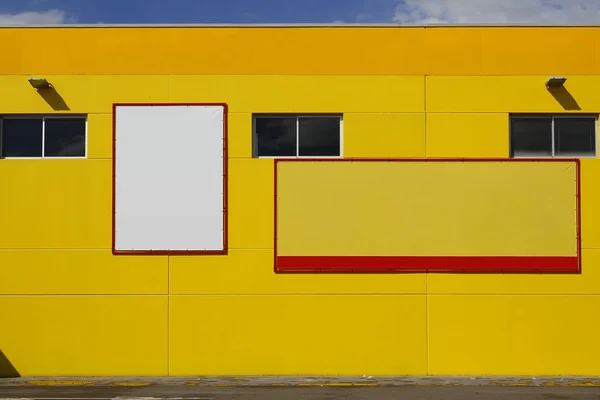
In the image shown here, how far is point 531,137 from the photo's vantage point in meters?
14.9

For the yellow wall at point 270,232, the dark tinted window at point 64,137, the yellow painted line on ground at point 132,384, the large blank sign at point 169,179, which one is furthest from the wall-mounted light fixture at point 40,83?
the yellow painted line on ground at point 132,384

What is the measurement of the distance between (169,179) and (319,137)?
3185 millimetres

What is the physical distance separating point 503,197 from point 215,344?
6.53m

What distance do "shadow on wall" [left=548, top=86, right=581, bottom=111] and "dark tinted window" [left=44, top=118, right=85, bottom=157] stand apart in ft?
31.9

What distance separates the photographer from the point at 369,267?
14.5 metres

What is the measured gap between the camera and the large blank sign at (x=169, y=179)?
48.0 feet

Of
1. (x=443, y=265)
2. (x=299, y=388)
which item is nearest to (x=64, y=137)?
(x=299, y=388)

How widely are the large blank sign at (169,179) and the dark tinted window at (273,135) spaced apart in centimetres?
74

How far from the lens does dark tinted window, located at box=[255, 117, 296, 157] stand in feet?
48.9

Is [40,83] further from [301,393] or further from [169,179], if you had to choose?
[301,393]

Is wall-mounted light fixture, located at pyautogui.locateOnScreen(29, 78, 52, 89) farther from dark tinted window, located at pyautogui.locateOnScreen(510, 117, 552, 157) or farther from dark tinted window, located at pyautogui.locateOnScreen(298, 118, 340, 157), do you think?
dark tinted window, located at pyautogui.locateOnScreen(510, 117, 552, 157)

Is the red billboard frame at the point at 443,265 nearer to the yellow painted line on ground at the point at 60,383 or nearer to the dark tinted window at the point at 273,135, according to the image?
the dark tinted window at the point at 273,135

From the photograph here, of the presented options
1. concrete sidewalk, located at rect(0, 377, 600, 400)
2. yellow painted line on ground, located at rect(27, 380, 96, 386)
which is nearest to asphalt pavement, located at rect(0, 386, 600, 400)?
concrete sidewalk, located at rect(0, 377, 600, 400)

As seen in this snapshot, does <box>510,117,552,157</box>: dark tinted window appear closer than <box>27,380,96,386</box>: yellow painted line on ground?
No
